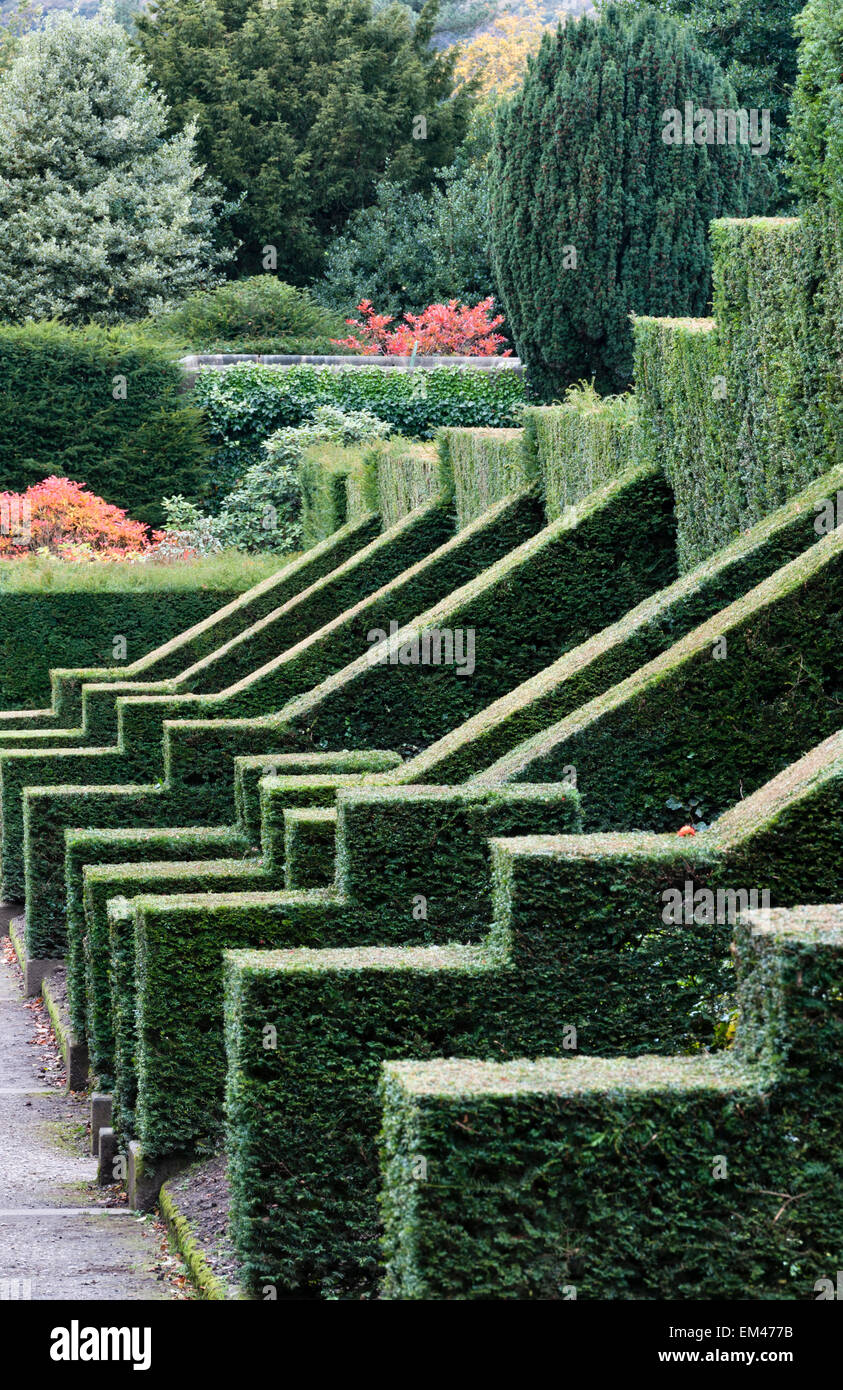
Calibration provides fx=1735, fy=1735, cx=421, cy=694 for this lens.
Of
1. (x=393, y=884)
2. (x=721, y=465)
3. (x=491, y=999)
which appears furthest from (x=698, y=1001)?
(x=721, y=465)

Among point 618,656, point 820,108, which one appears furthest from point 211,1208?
point 820,108

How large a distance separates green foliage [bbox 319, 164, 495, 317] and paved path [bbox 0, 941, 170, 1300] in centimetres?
2674

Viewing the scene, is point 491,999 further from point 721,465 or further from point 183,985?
point 721,465

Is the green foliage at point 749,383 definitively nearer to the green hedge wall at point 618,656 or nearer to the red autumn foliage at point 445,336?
the green hedge wall at point 618,656

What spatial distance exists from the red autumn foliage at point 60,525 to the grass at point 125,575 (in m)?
1.99

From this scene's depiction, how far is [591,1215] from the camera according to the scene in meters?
4.61

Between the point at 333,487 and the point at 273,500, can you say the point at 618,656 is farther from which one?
the point at 273,500

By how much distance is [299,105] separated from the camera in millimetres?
38969

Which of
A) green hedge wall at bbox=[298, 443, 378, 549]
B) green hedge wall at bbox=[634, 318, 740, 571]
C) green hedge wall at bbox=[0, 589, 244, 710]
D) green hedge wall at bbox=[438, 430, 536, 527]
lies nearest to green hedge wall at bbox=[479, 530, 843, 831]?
green hedge wall at bbox=[634, 318, 740, 571]

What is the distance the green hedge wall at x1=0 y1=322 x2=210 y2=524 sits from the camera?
2648 cm

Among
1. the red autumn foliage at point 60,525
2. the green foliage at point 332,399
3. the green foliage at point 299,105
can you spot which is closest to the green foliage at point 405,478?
the red autumn foliage at point 60,525

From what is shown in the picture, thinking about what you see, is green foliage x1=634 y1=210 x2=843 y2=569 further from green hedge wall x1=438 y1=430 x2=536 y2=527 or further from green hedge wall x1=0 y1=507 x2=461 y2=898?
green hedge wall x1=0 y1=507 x2=461 y2=898

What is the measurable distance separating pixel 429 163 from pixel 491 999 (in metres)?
36.2

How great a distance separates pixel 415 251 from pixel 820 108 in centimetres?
2948
